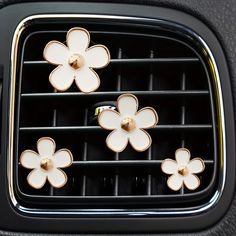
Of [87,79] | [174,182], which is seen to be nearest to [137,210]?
[174,182]

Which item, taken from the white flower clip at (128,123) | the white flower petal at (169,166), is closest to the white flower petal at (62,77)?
the white flower clip at (128,123)

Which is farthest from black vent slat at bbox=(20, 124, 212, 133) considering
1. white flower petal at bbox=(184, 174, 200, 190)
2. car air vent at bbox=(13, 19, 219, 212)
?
white flower petal at bbox=(184, 174, 200, 190)

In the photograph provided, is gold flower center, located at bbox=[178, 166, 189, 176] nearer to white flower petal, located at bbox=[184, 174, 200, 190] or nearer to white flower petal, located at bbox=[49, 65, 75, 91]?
white flower petal, located at bbox=[184, 174, 200, 190]

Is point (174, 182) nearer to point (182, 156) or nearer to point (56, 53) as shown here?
point (182, 156)

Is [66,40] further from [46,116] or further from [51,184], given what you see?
[51,184]

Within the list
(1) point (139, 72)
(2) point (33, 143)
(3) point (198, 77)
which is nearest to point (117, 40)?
(1) point (139, 72)

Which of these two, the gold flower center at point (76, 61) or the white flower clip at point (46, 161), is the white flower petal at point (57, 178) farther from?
the gold flower center at point (76, 61)

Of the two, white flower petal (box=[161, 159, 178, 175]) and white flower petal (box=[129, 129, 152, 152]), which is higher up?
white flower petal (box=[129, 129, 152, 152])
